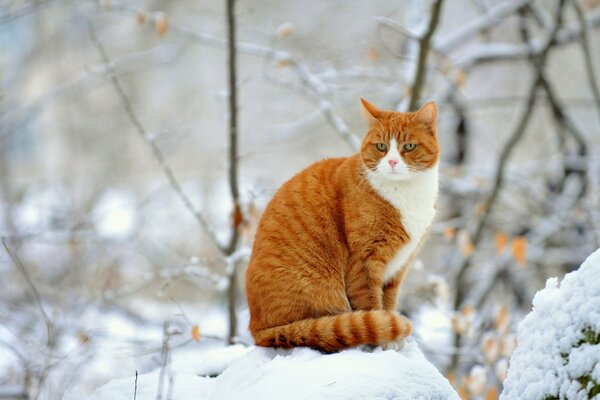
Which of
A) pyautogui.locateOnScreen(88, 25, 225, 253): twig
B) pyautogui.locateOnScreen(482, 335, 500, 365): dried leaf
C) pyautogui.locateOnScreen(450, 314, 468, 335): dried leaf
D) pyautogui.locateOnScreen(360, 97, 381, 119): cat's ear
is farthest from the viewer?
pyautogui.locateOnScreen(450, 314, 468, 335): dried leaf

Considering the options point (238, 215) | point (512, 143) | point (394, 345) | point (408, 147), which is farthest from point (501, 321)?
point (394, 345)

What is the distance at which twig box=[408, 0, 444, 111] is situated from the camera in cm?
464

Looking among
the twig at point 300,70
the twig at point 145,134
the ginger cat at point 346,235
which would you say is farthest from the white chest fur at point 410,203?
the twig at point 300,70

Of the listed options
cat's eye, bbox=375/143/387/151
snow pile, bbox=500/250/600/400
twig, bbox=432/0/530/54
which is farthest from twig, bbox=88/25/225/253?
twig, bbox=432/0/530/54

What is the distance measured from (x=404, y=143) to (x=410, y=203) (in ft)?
0.91

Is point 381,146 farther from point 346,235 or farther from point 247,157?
point 247,157

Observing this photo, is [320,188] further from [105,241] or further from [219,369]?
[105,241]

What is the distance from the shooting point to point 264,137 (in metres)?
7.88

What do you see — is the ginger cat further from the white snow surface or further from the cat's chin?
the white snow surface

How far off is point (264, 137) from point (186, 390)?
534 centimetres

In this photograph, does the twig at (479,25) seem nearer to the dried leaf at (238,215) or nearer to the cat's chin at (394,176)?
the dried leaf at (238,215)

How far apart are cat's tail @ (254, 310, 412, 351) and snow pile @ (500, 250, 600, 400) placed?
19.1 inches

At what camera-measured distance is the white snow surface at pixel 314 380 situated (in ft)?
7.34

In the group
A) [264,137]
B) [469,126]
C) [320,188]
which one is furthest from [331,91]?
[320,188]
